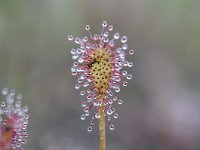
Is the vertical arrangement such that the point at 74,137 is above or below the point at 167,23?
below

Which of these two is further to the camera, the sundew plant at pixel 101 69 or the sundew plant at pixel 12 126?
the sundew plant at pixel 101 69

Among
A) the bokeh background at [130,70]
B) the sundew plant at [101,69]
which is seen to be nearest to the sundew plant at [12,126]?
the sundew plant at [101,69]

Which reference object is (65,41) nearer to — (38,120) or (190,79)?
(38,120)

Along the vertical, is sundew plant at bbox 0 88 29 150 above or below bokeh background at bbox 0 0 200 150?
below

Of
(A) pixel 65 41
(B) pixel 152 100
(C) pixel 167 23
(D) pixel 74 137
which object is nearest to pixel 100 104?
(D) pixel 74 137

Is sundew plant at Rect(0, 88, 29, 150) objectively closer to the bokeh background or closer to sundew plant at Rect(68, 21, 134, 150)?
sundew plant at Rect(68, 21, 134, 150)

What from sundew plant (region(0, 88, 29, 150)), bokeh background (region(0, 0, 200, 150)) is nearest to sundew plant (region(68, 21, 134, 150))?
sundew plant (region(0, 88, 29, 150))

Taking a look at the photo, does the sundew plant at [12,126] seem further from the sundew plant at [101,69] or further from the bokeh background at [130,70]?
the bokeh background at [130,70]

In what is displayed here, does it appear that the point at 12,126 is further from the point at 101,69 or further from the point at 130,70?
the point at 130,70
